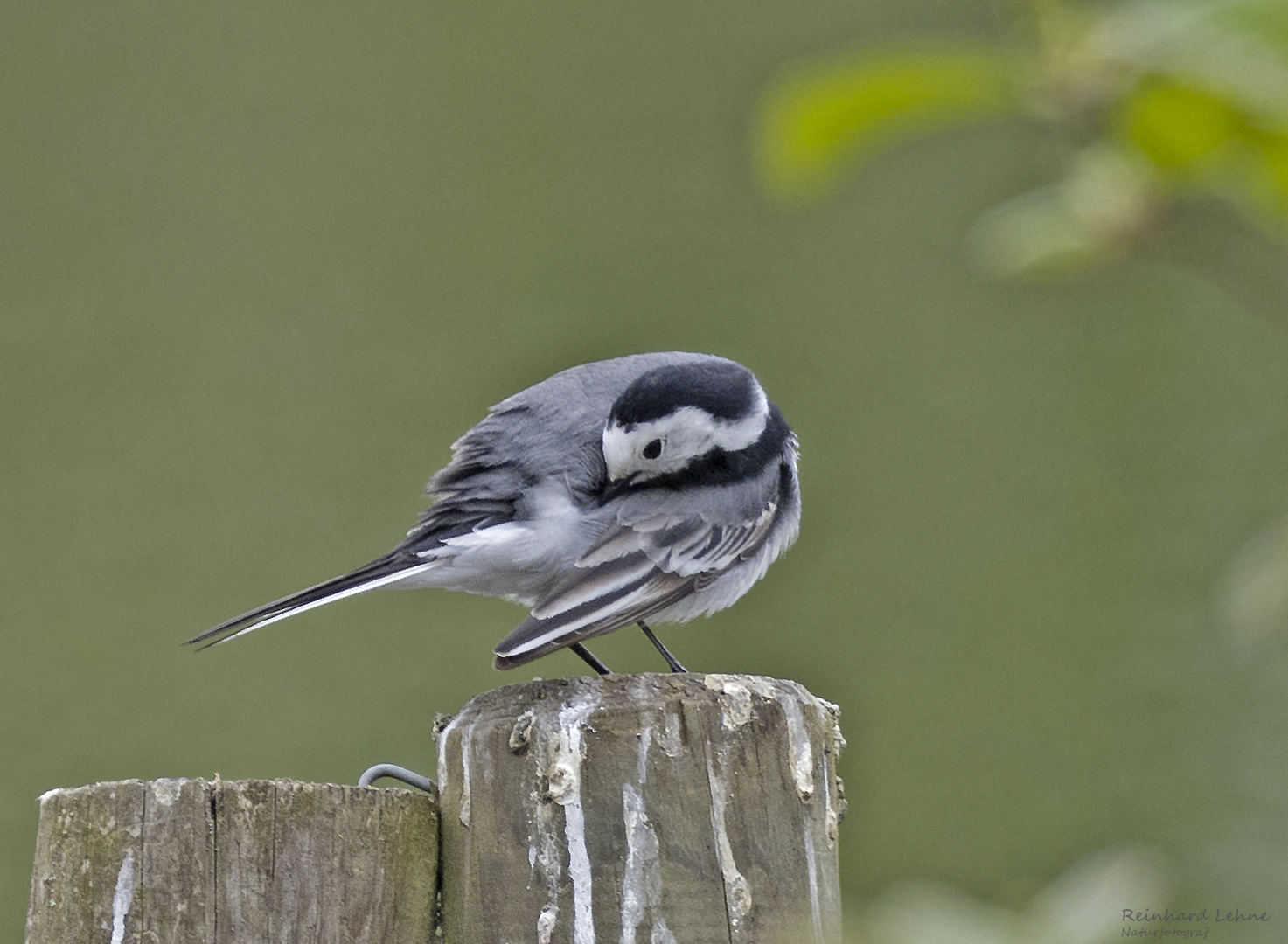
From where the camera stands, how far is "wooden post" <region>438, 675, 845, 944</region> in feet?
5.47

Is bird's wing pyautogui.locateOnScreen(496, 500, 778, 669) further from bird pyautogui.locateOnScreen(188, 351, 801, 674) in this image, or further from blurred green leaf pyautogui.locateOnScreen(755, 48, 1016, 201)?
blurred green leaf pyautogui.locateOnScreen(755, 48, 1016, 201)

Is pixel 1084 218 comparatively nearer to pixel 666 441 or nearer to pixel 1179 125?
pixel 1179 125

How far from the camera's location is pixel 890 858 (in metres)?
5.64

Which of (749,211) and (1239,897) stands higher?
(749,211)

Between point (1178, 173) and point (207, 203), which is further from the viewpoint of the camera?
point (207, 203)

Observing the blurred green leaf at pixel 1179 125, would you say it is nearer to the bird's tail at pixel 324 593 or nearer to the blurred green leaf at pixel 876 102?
the blurred green leaf at pixel 876 102

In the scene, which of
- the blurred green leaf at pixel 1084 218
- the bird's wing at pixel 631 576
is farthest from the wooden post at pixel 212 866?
the blurred green leaf at pixel 1084 218

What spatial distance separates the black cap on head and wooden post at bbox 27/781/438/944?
1067mm

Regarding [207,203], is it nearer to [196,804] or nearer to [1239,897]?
[1239,897]

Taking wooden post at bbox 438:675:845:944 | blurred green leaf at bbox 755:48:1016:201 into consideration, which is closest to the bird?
wooden post at bbox 438:675:845:944

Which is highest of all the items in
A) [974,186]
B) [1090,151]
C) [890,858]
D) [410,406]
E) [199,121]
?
[199,121]

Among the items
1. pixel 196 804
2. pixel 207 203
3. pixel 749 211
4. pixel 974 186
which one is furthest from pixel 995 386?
pixel 196 804

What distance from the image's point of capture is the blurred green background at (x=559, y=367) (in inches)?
229

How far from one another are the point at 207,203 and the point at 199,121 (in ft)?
1.32
